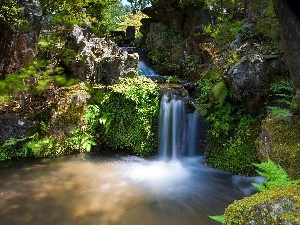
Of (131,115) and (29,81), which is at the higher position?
(29,81)

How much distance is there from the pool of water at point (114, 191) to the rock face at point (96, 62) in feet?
9.13

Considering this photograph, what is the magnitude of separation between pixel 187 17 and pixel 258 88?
9.14 metres

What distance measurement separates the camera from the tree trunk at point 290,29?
3926 mm

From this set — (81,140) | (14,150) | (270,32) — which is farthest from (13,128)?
(270,32)

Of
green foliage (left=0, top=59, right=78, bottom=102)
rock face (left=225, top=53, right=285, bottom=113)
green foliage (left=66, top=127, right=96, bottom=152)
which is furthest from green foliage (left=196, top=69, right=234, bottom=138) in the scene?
green foliage (left=0, top=59, right=78, bottom=102)

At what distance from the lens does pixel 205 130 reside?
809 centimetres

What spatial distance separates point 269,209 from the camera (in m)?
2.31

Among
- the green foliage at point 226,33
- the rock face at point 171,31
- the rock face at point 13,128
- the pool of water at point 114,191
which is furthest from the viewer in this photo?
the rock face at point 171,31

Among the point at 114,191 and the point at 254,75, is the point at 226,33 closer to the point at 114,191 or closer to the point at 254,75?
the point at 254,75

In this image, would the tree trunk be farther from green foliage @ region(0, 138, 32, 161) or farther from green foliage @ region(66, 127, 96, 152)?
green foliage @ region(0, 138, 32, 161)

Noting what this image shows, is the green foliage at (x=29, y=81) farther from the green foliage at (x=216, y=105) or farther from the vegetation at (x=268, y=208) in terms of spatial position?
the vegetation at (x=268, y=208)

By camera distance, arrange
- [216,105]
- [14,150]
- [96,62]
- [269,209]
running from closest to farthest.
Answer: [269,209], [216,105], [14,150], [96,62]

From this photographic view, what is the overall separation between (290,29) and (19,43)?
25.4 ft

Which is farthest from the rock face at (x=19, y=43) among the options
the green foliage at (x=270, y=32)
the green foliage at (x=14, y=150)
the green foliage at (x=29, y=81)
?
the green foliage at (x=270, y=32)
